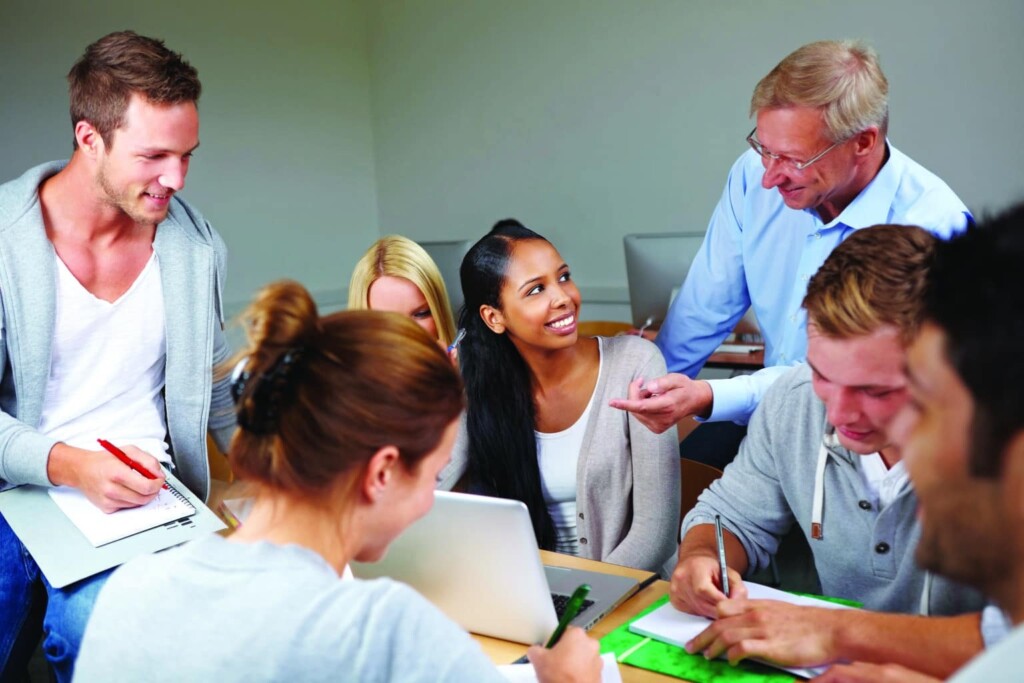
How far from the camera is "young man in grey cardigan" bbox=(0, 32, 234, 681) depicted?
1.82 metres

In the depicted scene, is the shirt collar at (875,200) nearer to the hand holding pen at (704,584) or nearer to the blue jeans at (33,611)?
the hand holding pen at (704,584)

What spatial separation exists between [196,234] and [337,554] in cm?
135

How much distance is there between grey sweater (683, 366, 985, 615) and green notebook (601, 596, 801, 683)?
12.7 inches

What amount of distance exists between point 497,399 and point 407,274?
1.61ft

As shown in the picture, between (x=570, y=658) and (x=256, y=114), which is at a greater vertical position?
(x=256, y=114)

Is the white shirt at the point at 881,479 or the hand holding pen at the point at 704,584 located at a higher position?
the white shirt at the point at 881,479

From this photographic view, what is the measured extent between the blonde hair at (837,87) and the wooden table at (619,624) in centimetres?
109

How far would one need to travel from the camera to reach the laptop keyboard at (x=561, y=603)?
1.45m

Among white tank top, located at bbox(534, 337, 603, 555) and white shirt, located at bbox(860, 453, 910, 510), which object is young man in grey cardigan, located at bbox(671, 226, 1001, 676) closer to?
white shirt, located at bbox(860, 453, 910, 510)

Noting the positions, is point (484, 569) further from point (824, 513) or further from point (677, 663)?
point (824, 513)

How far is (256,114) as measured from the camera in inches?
193

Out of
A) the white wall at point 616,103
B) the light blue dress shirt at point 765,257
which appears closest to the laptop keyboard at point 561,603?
the light blue dress shirt at point 765,257

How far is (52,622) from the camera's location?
1.68 meters

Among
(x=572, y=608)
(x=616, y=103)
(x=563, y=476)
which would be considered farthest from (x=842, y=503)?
(x=616, y=103)
